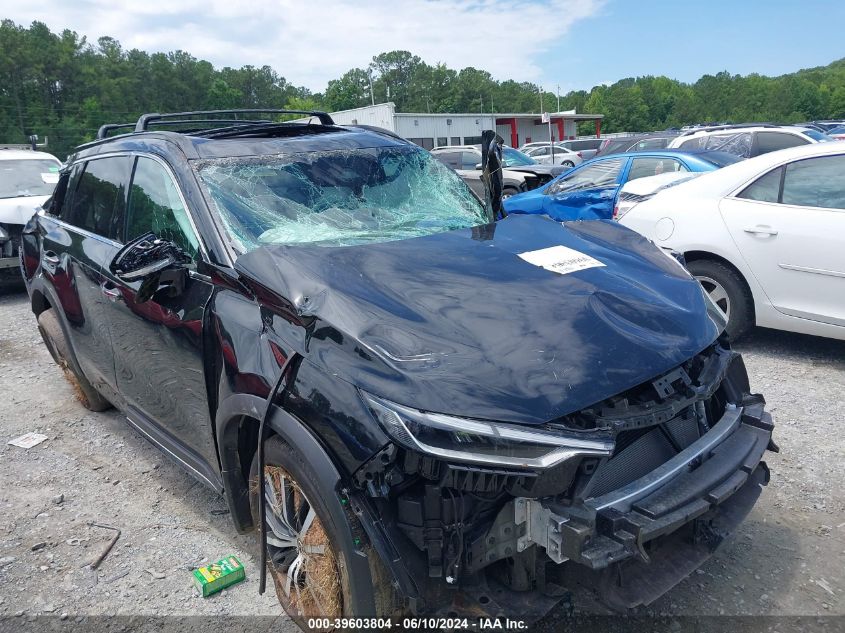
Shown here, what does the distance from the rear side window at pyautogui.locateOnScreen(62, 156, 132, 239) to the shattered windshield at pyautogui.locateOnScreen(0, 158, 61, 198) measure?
5977mm

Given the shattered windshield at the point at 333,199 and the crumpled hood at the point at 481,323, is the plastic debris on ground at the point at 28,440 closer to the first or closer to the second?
the shattered windshield at the point at 333,199

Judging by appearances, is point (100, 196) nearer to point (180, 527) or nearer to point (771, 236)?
point (180, 527)

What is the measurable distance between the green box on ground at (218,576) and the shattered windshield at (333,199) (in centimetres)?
140

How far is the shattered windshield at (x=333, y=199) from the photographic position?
9.41 ft

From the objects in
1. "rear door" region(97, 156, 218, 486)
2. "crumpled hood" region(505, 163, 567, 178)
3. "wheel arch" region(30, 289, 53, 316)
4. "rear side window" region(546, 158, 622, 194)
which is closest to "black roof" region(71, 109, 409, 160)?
"rear door" region(97, 156, 218, 486)

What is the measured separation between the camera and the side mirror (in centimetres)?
270

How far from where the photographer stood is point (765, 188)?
4977 millimetres

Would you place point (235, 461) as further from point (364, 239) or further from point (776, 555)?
point (776, 555)

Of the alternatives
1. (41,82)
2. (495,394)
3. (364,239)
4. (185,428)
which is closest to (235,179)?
(364,239)

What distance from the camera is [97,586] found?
9.63 feet

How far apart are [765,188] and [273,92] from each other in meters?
115

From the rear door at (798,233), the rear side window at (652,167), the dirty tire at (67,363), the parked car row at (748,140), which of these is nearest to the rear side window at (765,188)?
the rear door at (798,233)

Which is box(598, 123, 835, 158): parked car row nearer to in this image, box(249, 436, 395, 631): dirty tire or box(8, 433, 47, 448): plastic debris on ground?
box(8, 433, 47, 448): plastic debris on ground

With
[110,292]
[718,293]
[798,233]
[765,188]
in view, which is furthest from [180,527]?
[765,188]
